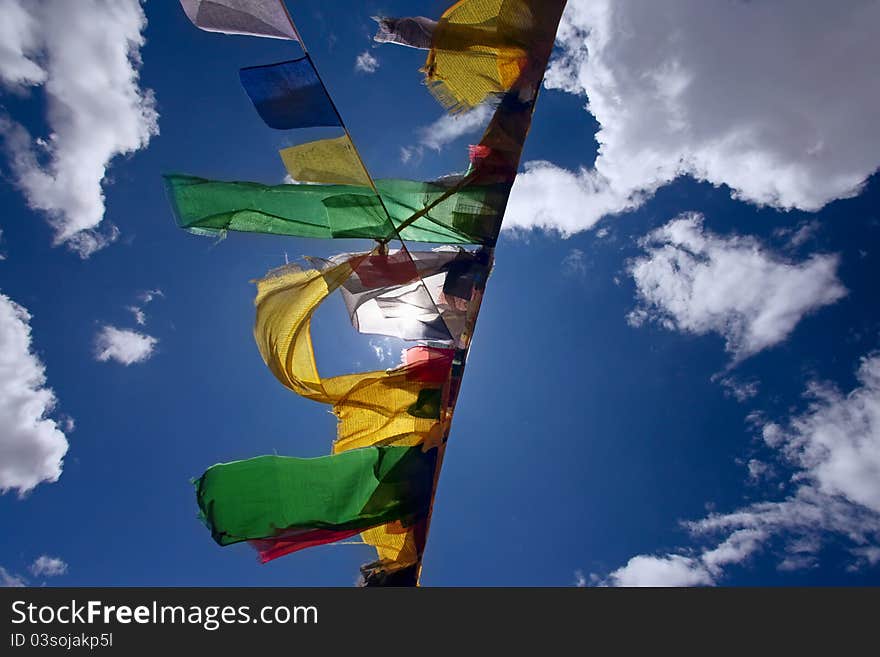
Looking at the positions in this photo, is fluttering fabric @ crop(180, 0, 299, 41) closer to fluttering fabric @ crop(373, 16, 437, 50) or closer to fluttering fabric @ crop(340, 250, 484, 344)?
fluttering fabric @ crop(373, 16, 437, 50)

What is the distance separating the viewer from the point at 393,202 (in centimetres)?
379

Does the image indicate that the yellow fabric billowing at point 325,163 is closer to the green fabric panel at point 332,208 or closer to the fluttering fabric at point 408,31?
the green fabric panel at point 332,208

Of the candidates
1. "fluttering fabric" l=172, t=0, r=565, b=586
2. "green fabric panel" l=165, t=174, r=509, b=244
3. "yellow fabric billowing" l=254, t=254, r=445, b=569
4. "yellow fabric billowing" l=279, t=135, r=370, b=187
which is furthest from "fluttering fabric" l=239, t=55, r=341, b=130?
"yellow fabric billowing" l=254, t=254, r=445, b=569

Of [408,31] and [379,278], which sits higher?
[408,31]

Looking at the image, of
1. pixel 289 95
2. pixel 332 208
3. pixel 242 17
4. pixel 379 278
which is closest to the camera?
pixel 242 17

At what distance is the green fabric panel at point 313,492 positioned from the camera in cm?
362

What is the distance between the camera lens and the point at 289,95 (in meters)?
3.20

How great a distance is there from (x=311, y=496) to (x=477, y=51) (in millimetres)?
3483

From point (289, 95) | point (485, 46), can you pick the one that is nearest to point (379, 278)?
point (289, 95)

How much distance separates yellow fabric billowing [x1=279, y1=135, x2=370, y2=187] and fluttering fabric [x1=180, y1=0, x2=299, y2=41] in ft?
2.22

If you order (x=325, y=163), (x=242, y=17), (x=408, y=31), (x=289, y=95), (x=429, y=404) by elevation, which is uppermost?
(x=408, y=31)

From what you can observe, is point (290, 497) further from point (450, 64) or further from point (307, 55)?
point (450, 64)

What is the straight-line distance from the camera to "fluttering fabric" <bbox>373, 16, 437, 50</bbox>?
3455mm

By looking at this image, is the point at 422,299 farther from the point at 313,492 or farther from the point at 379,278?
the point at 313,492
